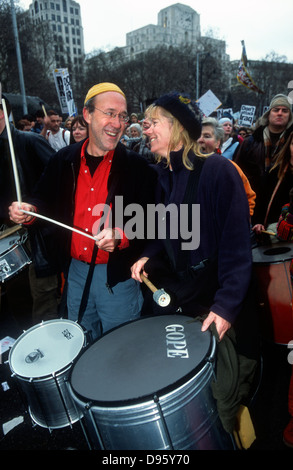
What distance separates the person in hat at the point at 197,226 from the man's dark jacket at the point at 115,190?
0.76 ft

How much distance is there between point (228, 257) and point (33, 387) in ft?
4.78

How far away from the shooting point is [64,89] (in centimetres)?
874

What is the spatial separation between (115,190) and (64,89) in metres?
7.77

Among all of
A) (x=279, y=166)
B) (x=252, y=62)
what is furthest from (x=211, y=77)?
(x=279, y=166)

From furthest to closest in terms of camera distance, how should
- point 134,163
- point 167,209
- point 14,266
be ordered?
point 14,266
point 134,163
point 167,209

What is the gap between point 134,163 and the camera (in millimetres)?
2359

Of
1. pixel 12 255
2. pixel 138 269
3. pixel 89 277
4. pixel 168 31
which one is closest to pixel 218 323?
pixel 138 269

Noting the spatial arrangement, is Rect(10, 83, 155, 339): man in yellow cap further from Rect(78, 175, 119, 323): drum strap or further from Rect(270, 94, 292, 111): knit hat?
Rect(270, 94, 292, 111): knit hat

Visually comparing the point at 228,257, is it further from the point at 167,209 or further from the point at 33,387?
the point at 33,387

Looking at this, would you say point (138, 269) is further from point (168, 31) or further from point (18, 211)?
point (168, 31)

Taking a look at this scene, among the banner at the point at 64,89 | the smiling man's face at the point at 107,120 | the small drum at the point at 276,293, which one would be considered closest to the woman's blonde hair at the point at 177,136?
the smiling man's face at the point at 107,120

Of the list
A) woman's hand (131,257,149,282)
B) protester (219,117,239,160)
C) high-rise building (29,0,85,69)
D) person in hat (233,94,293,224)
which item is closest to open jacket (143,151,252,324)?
woman's hand (131,257,149,282)

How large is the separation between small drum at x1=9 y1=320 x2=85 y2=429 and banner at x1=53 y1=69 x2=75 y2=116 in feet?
26.3

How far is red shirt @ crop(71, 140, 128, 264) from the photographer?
2.25 meters
